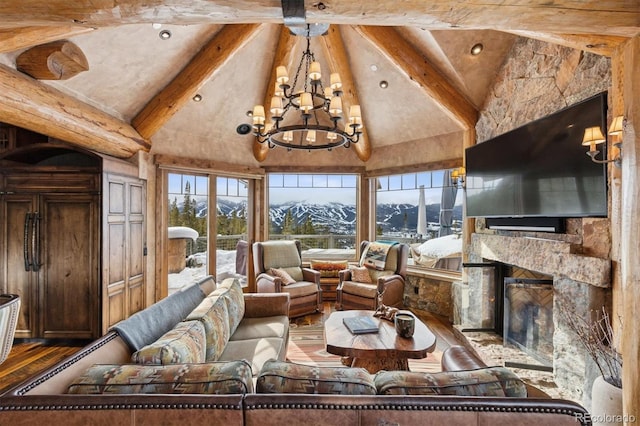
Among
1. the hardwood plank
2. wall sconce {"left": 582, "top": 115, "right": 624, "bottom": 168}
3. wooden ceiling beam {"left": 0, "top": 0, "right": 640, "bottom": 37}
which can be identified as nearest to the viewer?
wooden ceiling beam {"left": 0, "top": 0, "right": 640, "bottom": 37}

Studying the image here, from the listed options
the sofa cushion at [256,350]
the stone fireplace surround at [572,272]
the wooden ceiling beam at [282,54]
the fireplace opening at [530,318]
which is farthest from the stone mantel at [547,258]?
the wooden ceiling beam at [282,54]

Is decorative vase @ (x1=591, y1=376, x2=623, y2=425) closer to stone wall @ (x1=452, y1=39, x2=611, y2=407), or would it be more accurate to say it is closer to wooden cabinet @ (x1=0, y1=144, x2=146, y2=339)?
stone wall @ (x1=452, y1=39, x2=611, y2=407)

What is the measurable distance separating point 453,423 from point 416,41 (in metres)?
3.87

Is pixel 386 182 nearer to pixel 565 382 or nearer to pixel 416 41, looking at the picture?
pixel 416 41

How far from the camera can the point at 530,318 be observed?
119 inches

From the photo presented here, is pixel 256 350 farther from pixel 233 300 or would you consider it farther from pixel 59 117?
pixel 59 117

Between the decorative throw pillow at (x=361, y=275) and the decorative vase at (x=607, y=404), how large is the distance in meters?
3.08

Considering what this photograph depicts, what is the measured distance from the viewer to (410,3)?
1.44 m

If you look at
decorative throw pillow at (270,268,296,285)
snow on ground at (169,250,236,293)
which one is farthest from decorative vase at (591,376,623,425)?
snow on ground at (169,250,236,293)

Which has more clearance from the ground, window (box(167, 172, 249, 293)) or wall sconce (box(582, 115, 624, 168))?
wall sconce (box(582, 115, 624, 168))

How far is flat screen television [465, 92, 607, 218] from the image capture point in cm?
222

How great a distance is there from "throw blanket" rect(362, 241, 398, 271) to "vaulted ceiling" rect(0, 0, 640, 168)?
1.54 metres

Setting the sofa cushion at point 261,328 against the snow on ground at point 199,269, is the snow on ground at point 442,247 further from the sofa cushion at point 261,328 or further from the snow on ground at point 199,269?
the snow on ground at point 199,269

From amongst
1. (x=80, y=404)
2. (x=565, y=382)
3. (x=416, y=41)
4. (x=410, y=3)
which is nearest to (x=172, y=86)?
(x=416, y=41)
